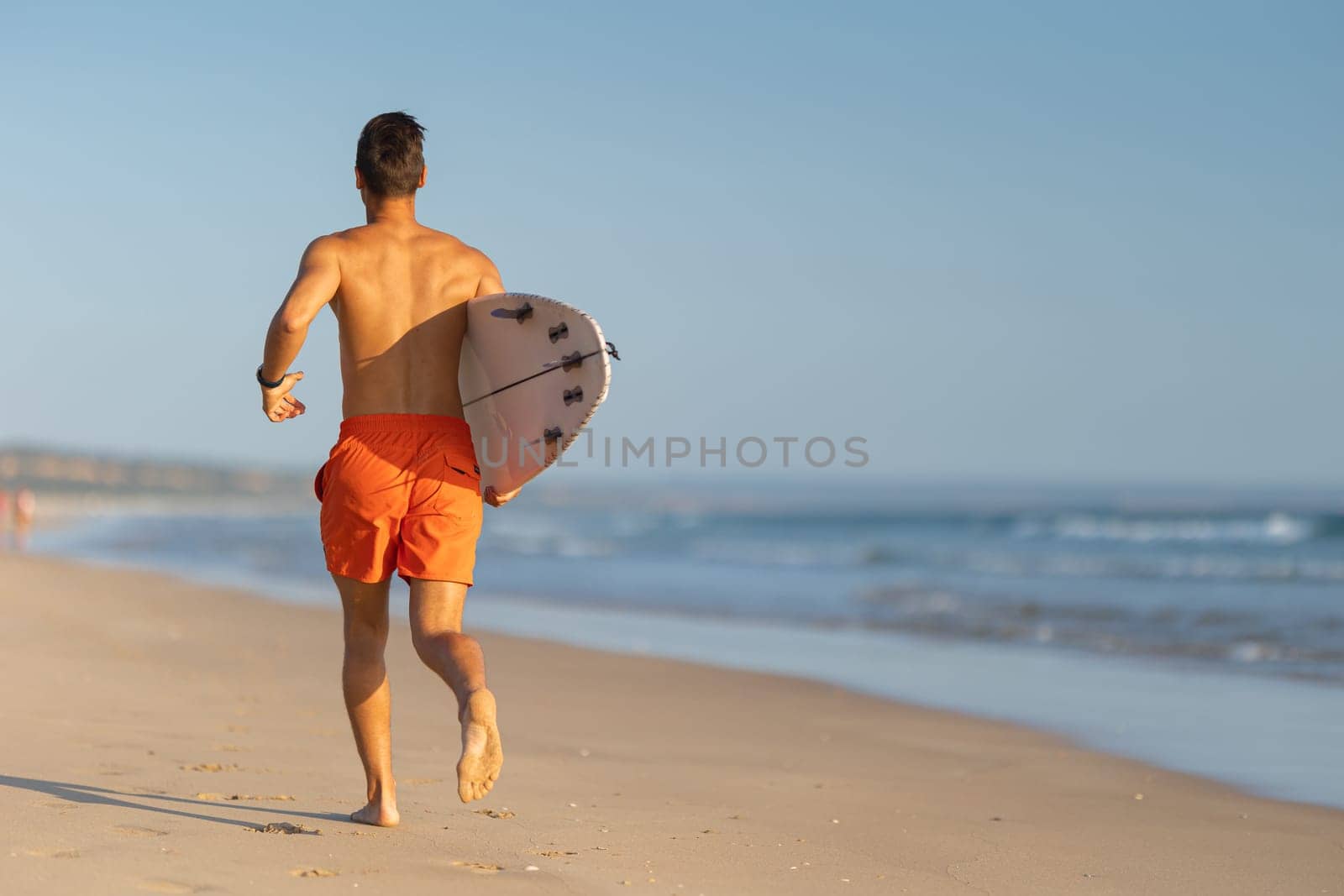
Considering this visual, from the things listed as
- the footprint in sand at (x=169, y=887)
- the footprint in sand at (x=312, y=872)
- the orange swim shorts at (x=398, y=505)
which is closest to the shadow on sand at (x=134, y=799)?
the footprint in sand at (x=312, y=872)

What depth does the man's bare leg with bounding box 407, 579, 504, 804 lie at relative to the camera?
9.95 ft

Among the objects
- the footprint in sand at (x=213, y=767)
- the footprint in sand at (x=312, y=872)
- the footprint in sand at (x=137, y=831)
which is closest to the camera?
the footprint in sand at (x=312, y=872)

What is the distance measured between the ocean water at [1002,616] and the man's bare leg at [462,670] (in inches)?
127

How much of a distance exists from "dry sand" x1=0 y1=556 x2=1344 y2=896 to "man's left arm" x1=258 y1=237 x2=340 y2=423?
1062 millimetres

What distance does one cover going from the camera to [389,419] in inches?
135

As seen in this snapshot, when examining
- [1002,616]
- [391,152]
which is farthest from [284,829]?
[1002,616]

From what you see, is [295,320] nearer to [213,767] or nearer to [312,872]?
[312,872]

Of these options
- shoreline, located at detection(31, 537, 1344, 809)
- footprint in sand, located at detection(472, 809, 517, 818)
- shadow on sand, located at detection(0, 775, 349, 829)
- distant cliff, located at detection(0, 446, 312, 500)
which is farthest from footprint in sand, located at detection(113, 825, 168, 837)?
distant cliff, located at detection(0, 446, 312, 500)

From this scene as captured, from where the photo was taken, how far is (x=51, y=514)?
154 feet

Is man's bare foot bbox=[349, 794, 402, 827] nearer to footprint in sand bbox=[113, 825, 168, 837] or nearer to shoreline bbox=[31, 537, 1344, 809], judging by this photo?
footprint in sand bbox=[113, 825, 168, 837]

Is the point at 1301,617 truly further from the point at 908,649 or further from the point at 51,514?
the point at 51,514

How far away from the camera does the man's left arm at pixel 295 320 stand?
3264mm

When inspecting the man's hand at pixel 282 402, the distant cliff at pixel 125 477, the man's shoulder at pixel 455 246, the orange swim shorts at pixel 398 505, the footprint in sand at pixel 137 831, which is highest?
the distant cliff at pixel 125 477

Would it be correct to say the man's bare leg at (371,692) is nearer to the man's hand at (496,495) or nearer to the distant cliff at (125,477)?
the man's hand at (496,495)
